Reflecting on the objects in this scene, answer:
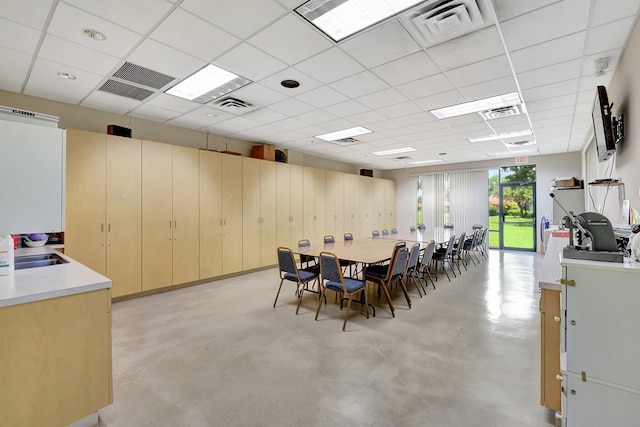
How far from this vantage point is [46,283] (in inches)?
71.9

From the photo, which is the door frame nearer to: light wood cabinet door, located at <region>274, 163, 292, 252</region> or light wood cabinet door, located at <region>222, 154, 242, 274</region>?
light wood cabinet door, located at <region>274, 163, 292, 252</region>

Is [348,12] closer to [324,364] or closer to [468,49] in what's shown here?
[468,49]

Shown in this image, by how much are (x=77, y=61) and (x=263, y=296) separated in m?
3.75

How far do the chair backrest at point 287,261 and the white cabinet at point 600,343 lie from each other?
2790 millimetres

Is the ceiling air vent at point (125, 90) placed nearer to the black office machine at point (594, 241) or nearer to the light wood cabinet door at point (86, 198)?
the light wood cabinet door at point (86, 198)

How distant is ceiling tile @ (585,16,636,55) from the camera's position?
237cm

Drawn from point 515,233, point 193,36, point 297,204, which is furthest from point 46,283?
point 515,233

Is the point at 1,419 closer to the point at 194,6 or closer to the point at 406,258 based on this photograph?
the point at 194,6

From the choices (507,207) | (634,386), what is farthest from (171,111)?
(507,207)

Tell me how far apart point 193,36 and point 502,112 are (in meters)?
4.52

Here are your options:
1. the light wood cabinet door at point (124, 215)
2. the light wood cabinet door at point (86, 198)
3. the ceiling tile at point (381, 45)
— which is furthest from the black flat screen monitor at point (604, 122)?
the light wood cabinet door at point (86, 198)

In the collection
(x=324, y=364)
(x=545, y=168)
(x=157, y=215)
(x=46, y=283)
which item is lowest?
(x=324, y=364)

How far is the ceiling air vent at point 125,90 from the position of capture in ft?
11.6

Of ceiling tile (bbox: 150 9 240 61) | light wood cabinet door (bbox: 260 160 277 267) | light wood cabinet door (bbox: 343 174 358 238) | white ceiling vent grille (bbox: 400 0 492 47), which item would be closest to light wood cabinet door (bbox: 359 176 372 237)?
light wood cabinet door (bbox: 343 174 358 238)
